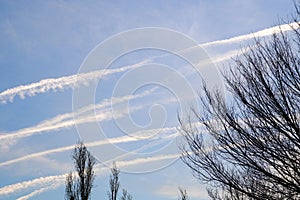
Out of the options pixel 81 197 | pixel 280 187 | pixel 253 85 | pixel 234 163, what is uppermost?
pixel 81 197

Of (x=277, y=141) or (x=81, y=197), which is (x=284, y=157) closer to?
(x=277, y=141)

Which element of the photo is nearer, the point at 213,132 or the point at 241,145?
the point at 241,145

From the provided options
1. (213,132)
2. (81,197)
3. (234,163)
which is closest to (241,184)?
(234,163)

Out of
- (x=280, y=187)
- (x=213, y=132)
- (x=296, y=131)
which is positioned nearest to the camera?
(x=296, y=131)

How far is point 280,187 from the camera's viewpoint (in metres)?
6.94

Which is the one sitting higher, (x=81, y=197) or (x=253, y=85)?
(x=81, y=197)

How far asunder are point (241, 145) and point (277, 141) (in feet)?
2.01

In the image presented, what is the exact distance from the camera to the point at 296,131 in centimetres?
651

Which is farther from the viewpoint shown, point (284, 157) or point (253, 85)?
point (253, 85)

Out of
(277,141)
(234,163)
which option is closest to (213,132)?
(234,163)

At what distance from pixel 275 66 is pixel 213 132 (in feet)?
5.11

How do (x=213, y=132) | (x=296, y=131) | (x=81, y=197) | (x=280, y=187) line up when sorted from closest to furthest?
1. (x=296, y=131)
2. (x=280, y=187)
3. (x=213, y=132)
4. (x=81, y=197)

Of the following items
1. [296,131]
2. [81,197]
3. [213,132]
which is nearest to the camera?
[296,131]

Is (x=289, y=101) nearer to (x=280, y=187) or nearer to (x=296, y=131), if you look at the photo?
(x=296, y=131)
